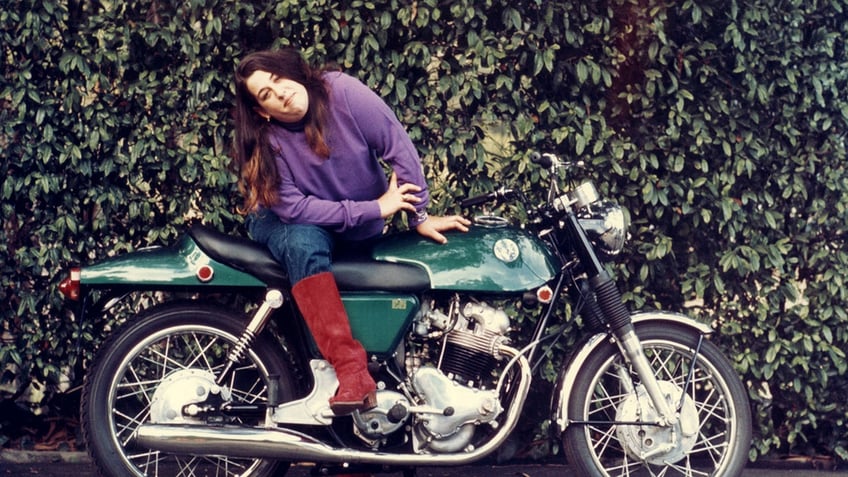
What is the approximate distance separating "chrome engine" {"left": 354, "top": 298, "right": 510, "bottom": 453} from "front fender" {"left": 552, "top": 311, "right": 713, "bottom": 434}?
0.26 meters

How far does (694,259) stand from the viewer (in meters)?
5.48

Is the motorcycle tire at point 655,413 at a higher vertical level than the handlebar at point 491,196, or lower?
lower

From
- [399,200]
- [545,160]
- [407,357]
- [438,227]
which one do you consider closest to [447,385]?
[407,357]

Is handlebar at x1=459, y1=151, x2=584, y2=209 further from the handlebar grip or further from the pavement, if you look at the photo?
the pavement

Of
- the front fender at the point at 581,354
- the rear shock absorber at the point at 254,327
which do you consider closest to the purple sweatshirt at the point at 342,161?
the rear shock absorber at the point at 254,327

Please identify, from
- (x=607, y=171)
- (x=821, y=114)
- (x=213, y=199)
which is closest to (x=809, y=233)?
(x=821, y=114)

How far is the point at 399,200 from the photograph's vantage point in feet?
14.6

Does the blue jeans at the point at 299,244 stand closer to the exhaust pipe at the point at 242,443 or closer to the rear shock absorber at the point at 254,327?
the rear shock absorber at the point at 254,327

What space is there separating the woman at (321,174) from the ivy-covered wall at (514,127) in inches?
30.0

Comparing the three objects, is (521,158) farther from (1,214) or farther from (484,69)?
(1,214)

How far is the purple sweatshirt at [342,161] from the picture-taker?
4418mm

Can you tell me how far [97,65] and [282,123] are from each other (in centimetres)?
129

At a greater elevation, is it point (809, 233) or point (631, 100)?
point (631, 100)

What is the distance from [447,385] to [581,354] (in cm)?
58
